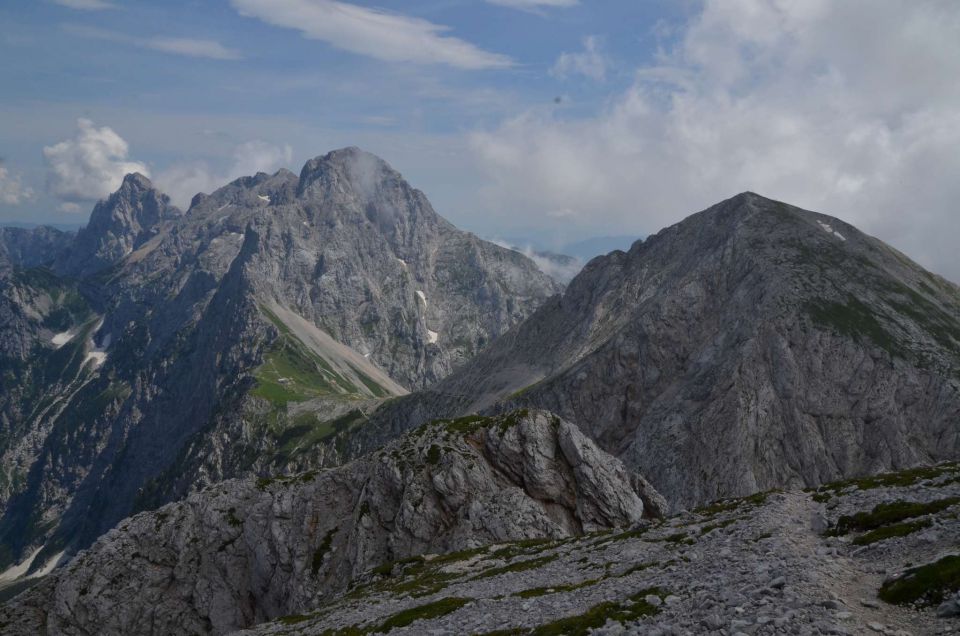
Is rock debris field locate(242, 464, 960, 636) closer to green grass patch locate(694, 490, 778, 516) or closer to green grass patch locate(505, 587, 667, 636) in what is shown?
green grass patch locate(505, 587, 667, 636)

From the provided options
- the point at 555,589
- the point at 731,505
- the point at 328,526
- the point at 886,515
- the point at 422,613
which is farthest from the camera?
the point at 328,526

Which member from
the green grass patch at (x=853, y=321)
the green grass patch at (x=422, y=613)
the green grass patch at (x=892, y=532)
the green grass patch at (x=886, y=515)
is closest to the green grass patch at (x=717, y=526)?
the green grass patch at (x=886, y=515)

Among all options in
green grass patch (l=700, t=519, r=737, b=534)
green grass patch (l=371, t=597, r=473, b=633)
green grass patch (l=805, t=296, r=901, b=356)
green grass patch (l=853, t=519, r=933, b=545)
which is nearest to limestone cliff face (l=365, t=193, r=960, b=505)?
green grass patch (l=805, t=296, r=901, b=356)

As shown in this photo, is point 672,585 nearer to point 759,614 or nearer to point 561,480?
point 759,614

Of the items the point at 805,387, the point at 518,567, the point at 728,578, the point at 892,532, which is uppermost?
the point at 805,387

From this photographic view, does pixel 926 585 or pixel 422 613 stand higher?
pixel 926 585

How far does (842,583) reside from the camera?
27.6m

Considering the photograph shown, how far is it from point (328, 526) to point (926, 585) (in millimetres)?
77292

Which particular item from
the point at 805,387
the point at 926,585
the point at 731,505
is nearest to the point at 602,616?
the point at 926,585

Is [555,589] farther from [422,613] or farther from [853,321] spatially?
[853,321]

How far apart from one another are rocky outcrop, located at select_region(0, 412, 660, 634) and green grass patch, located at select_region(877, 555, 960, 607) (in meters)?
53.4

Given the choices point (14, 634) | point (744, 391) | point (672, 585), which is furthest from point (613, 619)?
point (744, 391)

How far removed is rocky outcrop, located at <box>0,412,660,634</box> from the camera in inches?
3233

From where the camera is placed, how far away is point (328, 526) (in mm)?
89938
